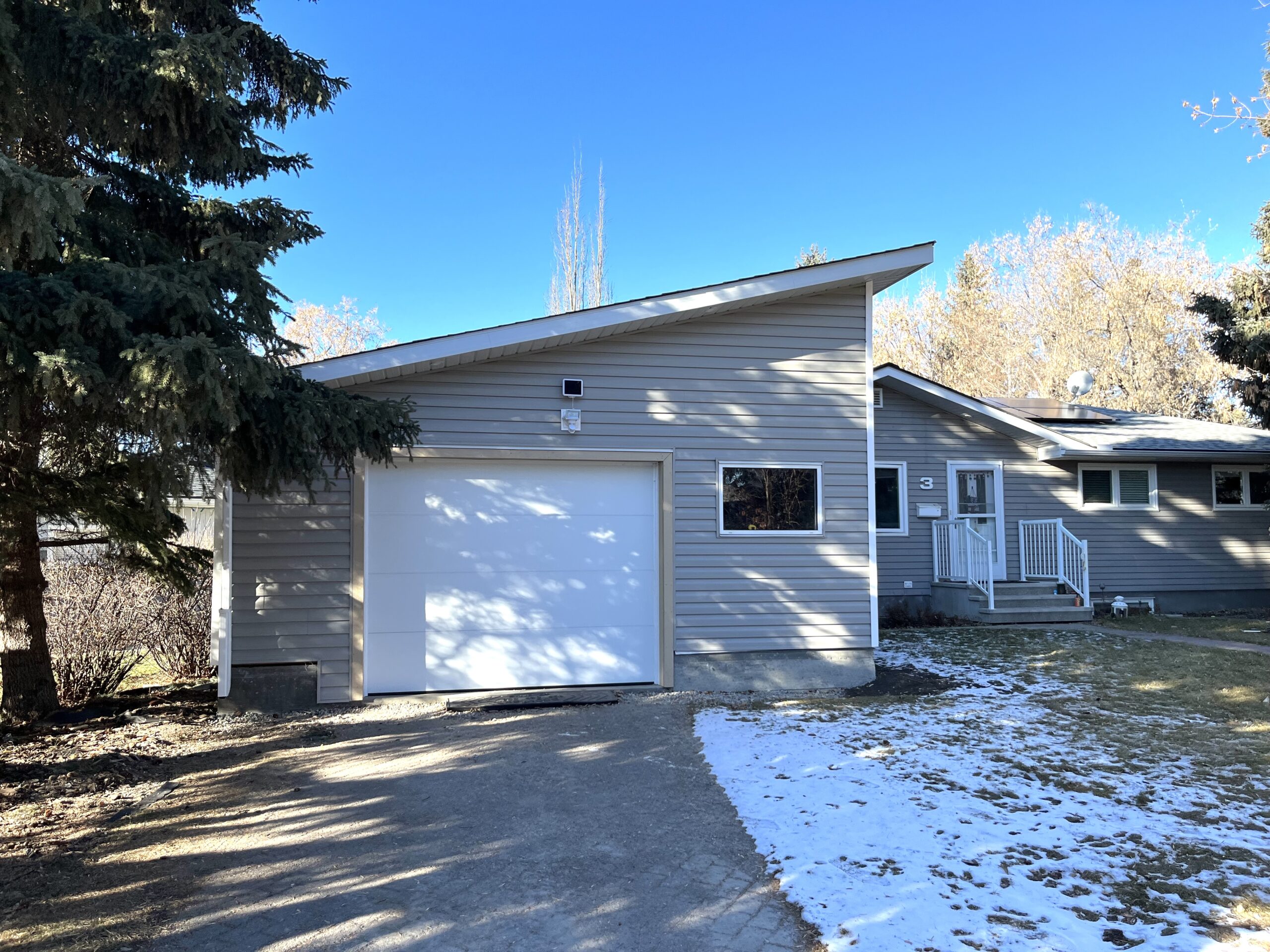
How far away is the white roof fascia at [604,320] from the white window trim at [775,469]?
5.03 ft

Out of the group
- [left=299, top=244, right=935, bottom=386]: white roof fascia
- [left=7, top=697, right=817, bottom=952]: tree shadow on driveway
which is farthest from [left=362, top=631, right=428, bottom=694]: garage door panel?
[left=299, top=244, right=935, bottom=386]: white roof fascia

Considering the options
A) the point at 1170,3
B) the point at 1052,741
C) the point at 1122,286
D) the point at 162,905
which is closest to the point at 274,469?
the point at 162,905

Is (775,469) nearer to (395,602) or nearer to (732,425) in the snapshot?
(732,425)

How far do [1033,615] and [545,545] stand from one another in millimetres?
8512

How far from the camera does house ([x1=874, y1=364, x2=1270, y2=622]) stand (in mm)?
13375

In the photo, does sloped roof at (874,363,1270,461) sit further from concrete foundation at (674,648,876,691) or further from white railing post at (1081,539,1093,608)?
concrete foundation at (674,648,876,691)

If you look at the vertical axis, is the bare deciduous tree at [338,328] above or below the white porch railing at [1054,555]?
above

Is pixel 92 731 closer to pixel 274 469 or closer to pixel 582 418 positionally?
pixel 274 469

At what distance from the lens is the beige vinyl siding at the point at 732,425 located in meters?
7.80

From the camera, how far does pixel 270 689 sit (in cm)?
724

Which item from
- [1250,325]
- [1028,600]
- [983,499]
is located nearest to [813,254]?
[983,499]

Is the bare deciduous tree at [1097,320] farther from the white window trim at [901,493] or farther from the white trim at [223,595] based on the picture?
the white trim at [223,595]

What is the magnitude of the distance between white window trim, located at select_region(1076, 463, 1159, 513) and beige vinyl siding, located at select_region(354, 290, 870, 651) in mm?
8208

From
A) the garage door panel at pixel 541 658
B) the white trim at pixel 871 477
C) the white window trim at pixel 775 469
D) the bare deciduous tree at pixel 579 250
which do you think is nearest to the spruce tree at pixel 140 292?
the garage door panel at pixel 541 658
